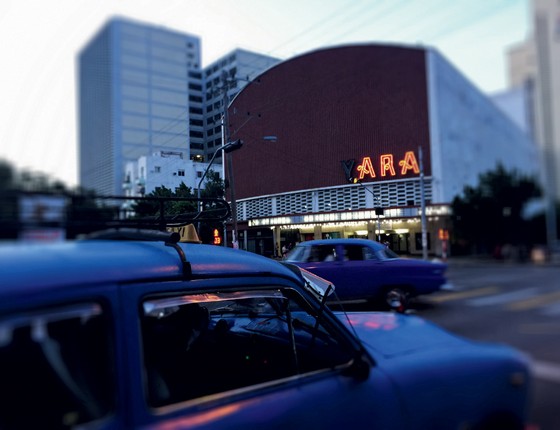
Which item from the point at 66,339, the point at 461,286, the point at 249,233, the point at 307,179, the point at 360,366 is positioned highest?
the point at 307,179

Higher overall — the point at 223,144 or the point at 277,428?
the point at 223,144

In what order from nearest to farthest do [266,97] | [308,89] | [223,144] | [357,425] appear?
1. [357,425]
2. [223,144]
3. [266,97]
4. [308,89]

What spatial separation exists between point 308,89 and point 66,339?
302cm

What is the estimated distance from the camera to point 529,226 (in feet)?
71.7

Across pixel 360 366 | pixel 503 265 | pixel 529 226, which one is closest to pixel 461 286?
pixel 503 265

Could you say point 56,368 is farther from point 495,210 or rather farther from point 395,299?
point 495,210

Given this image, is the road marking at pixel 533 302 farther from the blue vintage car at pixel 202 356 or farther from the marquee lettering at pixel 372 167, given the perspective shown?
the blue vintage car at pixel 202 356

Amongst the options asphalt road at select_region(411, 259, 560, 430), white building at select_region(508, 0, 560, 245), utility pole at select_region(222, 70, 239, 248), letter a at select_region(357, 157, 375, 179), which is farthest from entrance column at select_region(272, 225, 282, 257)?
white building at select_region(508, 0, 560, 245)

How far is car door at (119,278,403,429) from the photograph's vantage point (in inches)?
52.2

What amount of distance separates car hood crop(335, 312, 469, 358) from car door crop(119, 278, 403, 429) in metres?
0.23

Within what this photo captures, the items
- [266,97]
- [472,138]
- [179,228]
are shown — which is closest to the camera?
[179,228]

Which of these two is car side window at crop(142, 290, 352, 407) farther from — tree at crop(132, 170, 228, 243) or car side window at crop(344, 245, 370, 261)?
car side window at crop(344, 245, 370, 261)

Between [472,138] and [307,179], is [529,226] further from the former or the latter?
[307,179]

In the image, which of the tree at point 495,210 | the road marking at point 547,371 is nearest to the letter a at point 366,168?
the road marking at point 547,371
